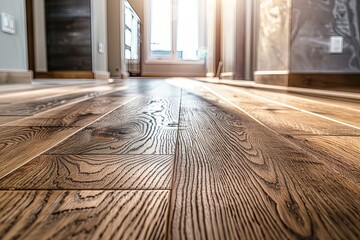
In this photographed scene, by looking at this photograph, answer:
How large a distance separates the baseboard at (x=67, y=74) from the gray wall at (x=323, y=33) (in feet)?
8.43

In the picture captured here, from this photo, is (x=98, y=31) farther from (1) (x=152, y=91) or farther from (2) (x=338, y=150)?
(2) (x=338, y=150)

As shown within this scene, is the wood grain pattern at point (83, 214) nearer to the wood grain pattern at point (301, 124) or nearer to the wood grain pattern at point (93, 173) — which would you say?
the wood grain pattern at point (93, 173)

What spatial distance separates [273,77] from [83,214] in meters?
2.55

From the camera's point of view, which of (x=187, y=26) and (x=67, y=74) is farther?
(x=187, y=26)

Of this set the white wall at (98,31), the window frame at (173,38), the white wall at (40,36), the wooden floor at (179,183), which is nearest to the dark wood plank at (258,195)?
the wooden floor at (179,183)

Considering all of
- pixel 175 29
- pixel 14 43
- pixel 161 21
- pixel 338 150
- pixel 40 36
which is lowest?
pixel 338 150

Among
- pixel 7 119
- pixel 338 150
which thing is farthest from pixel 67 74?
pixel 338 150

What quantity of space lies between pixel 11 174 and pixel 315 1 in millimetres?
2330

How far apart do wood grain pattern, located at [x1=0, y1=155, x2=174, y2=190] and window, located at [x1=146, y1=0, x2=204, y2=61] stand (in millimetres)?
7521

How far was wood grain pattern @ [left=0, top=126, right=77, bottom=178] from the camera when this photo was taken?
45 centimetres

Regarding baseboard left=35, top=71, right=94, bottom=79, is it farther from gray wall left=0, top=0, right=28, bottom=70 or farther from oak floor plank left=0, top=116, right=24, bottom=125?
oak floor plank left=0, top=116, right=24, bottom=125

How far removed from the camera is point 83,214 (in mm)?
280

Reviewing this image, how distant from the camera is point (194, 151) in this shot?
19.8 inches

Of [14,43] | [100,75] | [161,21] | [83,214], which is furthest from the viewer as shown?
[161,21]
